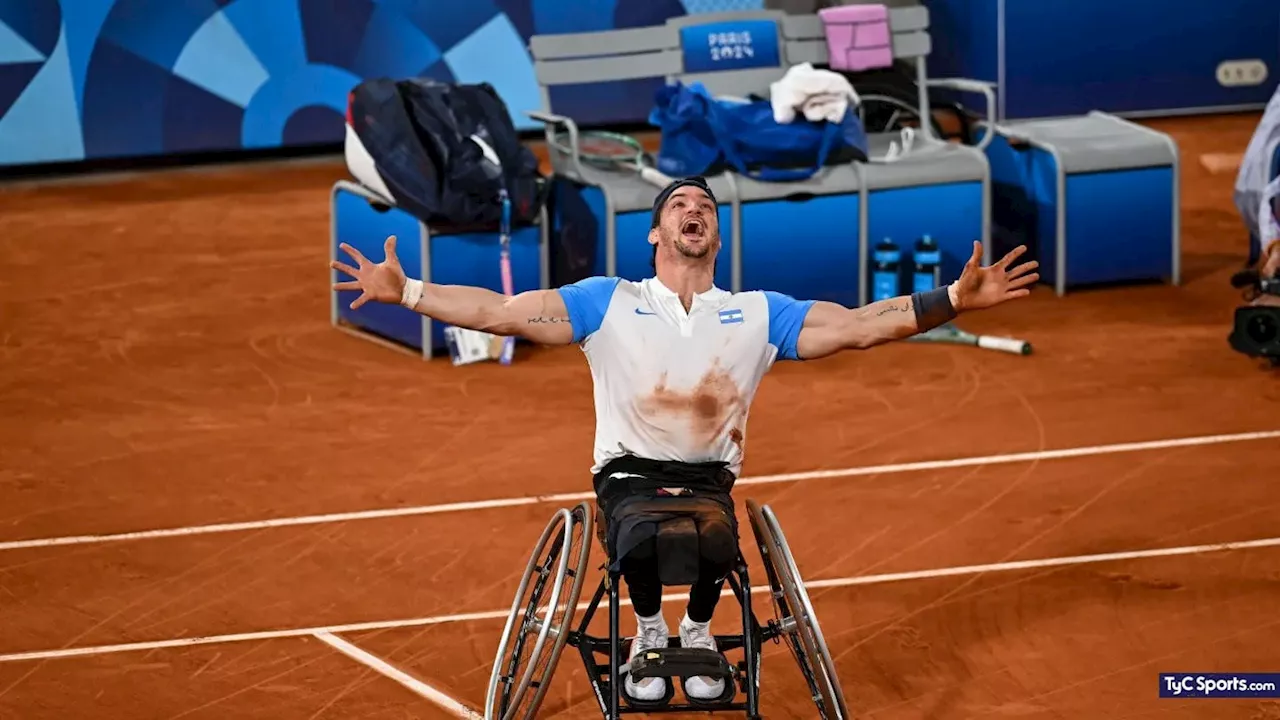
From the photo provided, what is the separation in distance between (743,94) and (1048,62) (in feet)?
19.7

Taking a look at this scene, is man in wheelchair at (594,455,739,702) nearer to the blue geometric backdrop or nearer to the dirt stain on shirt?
the dirt stain on shirt

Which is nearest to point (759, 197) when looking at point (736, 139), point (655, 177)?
point (736, 139)

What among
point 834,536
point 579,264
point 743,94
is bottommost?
point 834,536


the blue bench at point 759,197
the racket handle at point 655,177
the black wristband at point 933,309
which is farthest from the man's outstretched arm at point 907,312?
the racket handle at point 655,177

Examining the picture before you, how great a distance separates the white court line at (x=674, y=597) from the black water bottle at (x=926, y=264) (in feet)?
11.5

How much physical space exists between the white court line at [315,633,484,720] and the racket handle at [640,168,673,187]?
438cm

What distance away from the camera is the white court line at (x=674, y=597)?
6.51 m

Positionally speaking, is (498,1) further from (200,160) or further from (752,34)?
(752,34)

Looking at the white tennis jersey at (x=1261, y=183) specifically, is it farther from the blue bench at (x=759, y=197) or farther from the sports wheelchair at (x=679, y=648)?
the sports wheelchair at (x=679, y=648)

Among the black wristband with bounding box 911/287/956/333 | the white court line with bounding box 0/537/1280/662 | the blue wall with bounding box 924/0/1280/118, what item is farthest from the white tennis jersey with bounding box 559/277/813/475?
the blue wall with bounding box 924/0/1280/118

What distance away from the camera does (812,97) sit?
10.6m

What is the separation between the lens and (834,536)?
743cm

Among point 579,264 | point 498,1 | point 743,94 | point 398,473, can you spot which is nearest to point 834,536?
point 398,473

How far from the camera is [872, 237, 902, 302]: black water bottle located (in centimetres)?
1053
